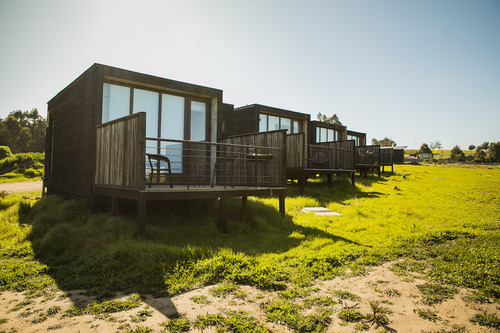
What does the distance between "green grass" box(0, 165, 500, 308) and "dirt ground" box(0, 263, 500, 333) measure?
0.26m

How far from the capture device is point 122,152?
21.8 ft

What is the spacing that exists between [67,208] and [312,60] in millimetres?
12034

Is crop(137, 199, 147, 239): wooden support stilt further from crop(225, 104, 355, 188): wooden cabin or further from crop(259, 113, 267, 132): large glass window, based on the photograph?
crop(259, 113, 267, 132): large glass window

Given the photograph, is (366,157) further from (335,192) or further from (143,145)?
(143,145)

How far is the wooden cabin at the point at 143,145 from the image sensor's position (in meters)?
6.59

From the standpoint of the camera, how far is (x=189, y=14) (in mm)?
10914

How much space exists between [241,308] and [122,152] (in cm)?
452

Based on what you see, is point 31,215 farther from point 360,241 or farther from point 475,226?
point 475,226

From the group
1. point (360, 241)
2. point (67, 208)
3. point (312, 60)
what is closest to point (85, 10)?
point (67, 208)

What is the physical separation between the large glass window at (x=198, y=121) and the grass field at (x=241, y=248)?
2.51m

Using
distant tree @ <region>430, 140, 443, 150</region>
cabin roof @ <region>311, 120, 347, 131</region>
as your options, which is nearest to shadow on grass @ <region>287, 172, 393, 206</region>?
cabin roof @ <region>311, 120, 347, 131</region>

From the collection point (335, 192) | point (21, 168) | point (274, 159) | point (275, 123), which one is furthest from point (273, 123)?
point (21, 168)

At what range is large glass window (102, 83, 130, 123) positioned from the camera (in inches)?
346

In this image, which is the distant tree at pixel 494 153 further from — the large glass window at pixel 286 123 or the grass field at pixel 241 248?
the grass field at pixel 241 248
